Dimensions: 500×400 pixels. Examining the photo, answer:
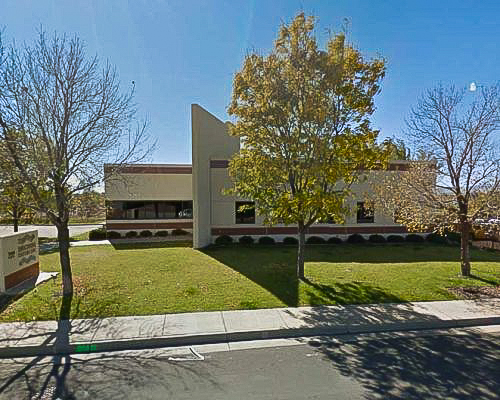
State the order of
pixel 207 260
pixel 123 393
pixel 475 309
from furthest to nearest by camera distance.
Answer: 1. pixel 207 260
2. pixel 475 309
3. pixel 123 393

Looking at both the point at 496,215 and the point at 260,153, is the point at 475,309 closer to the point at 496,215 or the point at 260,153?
the point at 496,215

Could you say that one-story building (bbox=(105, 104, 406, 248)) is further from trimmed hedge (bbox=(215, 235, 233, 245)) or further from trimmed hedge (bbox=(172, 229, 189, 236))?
trimmed hedge (bbox=(215, 235, 233, 245))

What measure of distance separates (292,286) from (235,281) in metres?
1.68

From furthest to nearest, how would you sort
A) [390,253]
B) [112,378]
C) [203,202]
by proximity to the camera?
[203,202] < [390,253] < [112,378]

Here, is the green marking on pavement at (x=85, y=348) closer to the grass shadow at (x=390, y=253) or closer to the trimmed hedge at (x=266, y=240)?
the grass shadow at (x=390, y=253)

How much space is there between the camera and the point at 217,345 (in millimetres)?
5547

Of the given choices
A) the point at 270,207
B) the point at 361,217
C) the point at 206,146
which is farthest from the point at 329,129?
the point at 361,217

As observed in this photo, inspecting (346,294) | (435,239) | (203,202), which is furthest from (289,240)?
(346,294)

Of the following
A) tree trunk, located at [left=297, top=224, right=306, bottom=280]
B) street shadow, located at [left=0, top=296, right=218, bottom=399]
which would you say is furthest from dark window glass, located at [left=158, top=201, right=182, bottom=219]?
street shadow, located at [left=0, top=296, right=218, bottom=399]

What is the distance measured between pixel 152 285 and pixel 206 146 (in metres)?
10.2

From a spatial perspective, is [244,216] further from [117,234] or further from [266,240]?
[117,234]

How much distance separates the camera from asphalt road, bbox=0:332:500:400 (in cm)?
402

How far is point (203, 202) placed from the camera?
17219 mm

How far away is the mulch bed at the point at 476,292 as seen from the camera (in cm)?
807
